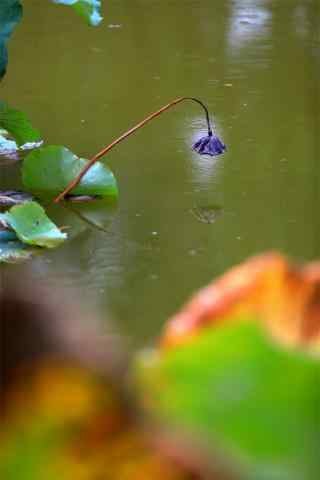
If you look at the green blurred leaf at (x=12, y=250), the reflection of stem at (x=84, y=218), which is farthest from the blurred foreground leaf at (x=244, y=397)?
the reflection of stem at (x=84, y=218)

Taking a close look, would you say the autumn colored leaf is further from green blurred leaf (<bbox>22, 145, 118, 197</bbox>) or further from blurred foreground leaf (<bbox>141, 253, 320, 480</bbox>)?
green blurred leaf (<bbox>22, 145, 118, 197</bbox>)

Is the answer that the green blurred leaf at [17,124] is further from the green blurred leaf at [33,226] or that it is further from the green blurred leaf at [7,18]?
the green blurred leaf at [33,226]

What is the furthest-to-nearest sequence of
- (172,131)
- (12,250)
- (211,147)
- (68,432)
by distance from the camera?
1. (172,131)
2. (211,147)
3. (12,250)
4. (68,432)

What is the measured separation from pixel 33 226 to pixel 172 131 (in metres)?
0.61

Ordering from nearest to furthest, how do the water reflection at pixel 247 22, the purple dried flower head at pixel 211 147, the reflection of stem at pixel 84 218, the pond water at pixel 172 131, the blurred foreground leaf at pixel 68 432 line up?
the blurred foreground leaf at pixel 68 432 → the pond water at pixel 172 131 → the reflection of stem at pixel 84 218 → the purple dried flower head at pixel 211 147 → the water reflection at pixel 247 22

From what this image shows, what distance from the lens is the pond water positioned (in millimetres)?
1289

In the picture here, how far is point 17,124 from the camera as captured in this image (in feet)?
5.44

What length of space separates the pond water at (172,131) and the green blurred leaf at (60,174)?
0.15ft

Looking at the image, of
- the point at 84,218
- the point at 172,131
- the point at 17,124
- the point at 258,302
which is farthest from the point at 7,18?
the point at 258,302

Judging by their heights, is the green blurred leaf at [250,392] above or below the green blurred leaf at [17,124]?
above

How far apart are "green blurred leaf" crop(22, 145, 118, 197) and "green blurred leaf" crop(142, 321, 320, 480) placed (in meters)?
1.36

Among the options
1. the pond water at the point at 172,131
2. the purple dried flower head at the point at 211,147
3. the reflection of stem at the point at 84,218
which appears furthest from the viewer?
the purple dried flower head at the point at 211,147

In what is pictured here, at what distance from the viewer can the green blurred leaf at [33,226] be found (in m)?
1.34

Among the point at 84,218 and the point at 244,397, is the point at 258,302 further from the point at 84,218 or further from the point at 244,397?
the point at 84,218
